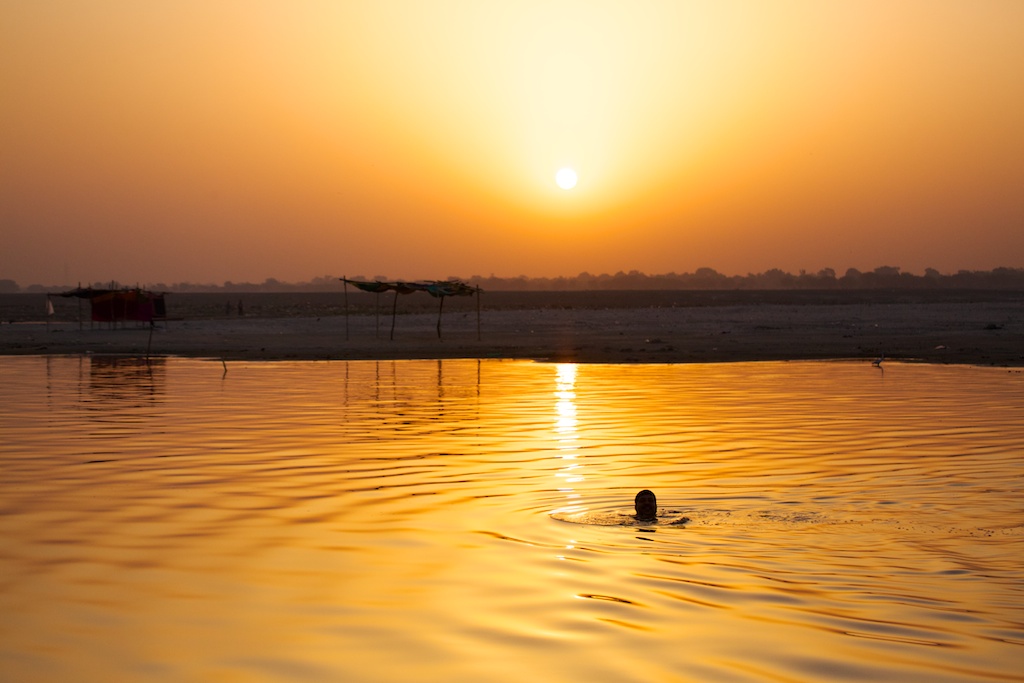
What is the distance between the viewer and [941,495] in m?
13.6

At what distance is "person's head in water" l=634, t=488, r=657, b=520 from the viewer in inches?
484

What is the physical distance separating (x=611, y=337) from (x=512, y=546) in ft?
138

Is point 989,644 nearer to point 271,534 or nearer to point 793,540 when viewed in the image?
point 793,540

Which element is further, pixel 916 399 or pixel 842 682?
pixel 916 399

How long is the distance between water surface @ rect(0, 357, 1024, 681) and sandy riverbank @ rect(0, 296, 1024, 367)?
20.7m

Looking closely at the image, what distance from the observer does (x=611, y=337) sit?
53.1 metres

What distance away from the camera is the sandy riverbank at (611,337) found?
4372 cm

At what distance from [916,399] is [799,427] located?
6.48 meters

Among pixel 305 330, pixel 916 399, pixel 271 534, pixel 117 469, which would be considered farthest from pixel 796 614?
pixel 305 330

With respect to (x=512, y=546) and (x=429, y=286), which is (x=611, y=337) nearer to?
(x=429, y=286)

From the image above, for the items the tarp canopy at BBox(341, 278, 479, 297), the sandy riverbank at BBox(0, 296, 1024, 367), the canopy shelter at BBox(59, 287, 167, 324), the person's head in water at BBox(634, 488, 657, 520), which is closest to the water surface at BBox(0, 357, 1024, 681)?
the person's head in water at BBox(634, 488, 657, 520)

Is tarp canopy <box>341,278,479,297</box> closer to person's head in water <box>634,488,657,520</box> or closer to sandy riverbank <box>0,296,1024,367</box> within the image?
sandy riverbank <box>0,296,1024,367</box>

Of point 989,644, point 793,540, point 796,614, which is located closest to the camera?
point 989,644

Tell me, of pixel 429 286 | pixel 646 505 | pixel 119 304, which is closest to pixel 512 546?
pixel 646 505
